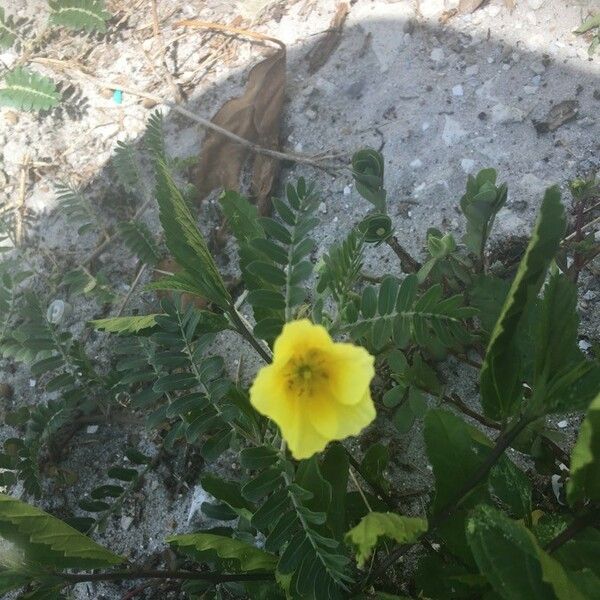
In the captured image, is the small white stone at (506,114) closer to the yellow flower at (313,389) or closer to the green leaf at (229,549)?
the yellow flower at (313,389)

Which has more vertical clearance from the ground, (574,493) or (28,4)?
(28,4)

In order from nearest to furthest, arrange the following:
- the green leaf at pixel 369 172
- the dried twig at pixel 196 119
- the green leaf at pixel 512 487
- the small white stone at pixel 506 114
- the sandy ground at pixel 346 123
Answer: the green leaf at pixel 512 487 < the green leaf at pixel 369 172 < the sandy ground at pixel 346 123 < the small white stone at pixel 506 114 < the dried twig at pixel 196 119

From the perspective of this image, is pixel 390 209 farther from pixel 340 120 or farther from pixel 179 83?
pixel 179 83

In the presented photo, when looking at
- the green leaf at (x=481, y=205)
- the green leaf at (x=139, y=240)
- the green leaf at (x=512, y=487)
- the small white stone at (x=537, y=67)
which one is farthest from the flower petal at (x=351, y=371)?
the small white stone at (x=537, y=67)

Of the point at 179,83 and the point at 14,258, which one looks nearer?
the point at 14,258

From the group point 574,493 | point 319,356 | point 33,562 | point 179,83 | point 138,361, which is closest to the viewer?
point 574,493

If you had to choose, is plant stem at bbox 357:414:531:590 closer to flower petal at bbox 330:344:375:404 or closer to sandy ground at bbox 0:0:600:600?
flower petal at bbox 330:344:375:404

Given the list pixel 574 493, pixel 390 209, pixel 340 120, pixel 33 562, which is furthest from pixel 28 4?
pixel 574 493

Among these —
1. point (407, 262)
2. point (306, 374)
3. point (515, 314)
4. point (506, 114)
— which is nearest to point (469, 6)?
point (506, 114)
